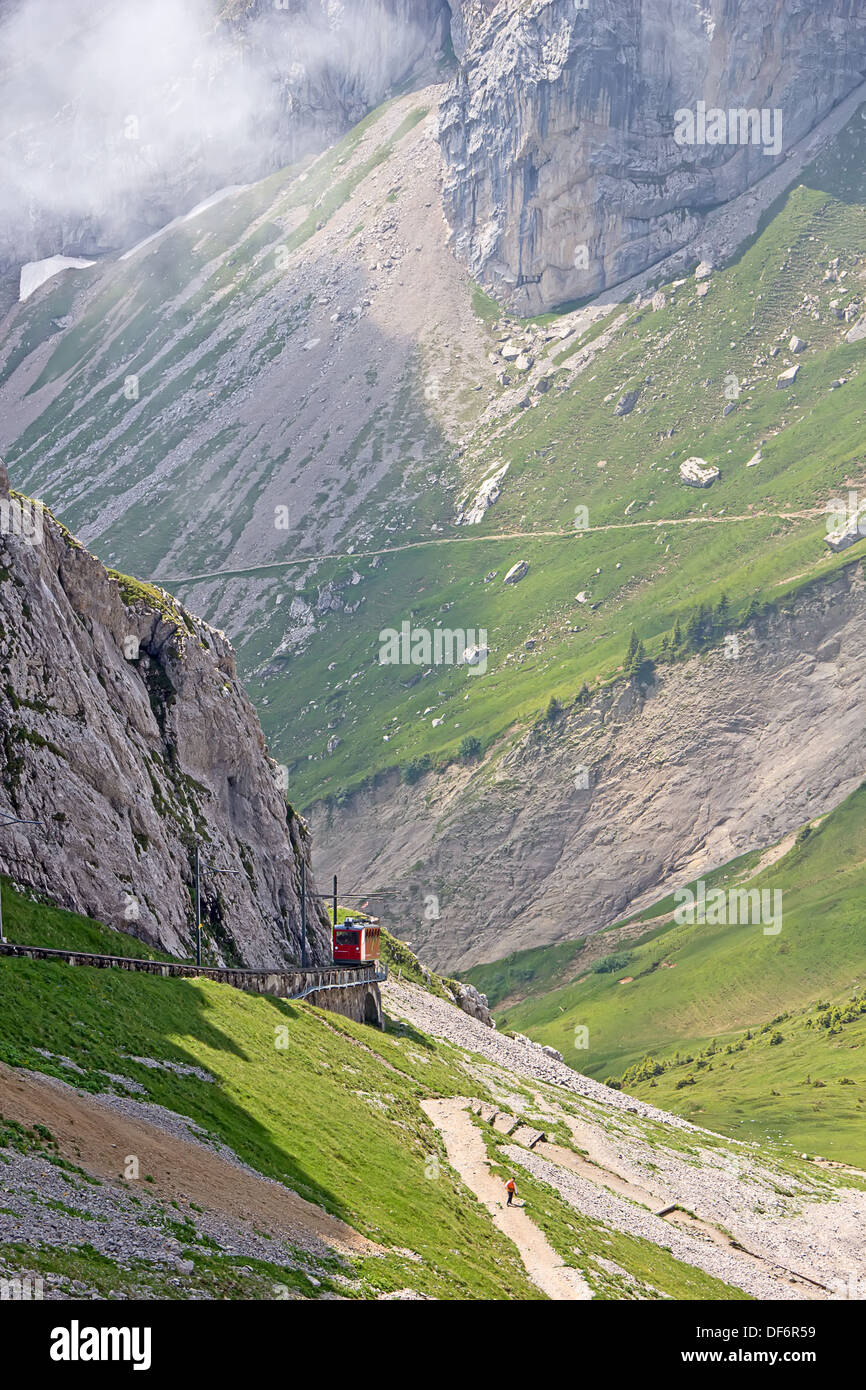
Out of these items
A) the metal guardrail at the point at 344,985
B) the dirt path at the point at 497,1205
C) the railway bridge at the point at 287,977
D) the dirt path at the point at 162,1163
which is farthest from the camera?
the metal guardrail at the point at 344,985

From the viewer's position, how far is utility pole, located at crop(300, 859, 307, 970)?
86.2 m

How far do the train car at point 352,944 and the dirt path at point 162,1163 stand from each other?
48713 millimetres

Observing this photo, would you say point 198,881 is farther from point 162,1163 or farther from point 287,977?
point 162,1163

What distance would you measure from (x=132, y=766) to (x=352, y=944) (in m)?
26.8

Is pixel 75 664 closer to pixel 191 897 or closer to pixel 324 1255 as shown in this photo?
pixel 191 897

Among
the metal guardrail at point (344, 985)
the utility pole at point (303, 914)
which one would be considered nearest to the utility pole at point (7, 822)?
the metal guardrail at point (344, 985)

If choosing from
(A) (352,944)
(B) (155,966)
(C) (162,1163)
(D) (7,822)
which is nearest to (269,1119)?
(C) (162,1163)

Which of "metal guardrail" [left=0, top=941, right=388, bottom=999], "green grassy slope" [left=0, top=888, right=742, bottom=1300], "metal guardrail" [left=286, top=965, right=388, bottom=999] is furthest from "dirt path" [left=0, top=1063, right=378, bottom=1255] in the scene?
"metal guardrail" [left=286, top=965, right=388, bottom=999]

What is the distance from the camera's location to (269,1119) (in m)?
47.0

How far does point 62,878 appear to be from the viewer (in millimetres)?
57000

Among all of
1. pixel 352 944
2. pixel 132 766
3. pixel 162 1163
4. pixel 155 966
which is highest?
pixel 132 766

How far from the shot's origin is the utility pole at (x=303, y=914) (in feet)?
283

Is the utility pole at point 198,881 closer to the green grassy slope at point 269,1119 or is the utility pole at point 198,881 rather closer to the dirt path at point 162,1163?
the green grassy slope at point 269,1119

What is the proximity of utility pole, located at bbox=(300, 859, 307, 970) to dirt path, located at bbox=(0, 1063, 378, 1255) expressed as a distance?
1764 inches
